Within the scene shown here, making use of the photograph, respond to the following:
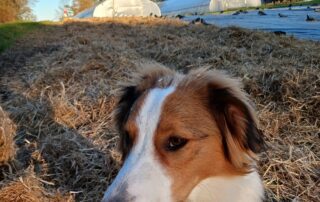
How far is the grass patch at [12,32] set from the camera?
15.8 metres

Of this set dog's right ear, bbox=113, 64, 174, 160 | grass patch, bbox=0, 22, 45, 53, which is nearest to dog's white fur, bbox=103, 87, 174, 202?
dog's right ear, bbox=113, 64, 174, 160

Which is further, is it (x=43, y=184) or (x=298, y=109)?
(x=298, y=109)

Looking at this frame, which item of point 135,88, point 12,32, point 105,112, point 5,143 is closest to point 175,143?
point 135,88

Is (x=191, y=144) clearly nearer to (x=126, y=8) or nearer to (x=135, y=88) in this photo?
(x=135, y=88)

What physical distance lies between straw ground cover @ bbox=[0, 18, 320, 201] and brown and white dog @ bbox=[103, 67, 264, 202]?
1484 millimetres

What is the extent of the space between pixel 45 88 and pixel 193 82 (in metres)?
4.36

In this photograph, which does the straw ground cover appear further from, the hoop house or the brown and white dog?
the hoop house

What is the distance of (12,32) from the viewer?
18828 millimetres

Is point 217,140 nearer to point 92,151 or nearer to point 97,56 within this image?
point 92,151

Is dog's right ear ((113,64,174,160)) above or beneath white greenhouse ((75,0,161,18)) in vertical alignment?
above

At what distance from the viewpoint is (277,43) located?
952cm

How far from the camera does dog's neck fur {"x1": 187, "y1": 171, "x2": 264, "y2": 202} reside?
291cm

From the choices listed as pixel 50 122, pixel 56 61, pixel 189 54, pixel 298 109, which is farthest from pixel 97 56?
pixel 298 109

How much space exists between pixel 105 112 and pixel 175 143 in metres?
3.41
